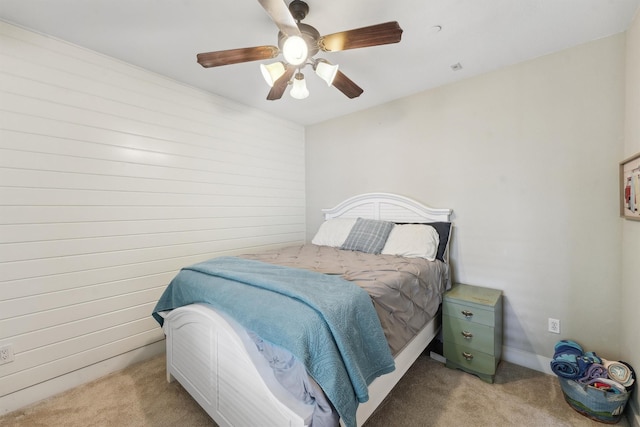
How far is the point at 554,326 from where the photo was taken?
6.87 feet

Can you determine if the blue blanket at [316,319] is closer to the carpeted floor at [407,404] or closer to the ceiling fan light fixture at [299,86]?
the carpeted floor at [407,404]

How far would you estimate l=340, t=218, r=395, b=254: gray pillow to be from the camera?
8.71ft

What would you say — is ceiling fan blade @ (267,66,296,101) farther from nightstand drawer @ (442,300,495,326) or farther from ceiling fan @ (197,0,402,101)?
nightstand drawer @ (442,300,495,326)

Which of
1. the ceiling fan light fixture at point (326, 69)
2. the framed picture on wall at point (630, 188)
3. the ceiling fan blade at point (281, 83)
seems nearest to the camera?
the framed picture on wall at point (630, 188)

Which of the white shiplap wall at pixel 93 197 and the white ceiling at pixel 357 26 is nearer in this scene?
the white ceiling at pixel 357 26

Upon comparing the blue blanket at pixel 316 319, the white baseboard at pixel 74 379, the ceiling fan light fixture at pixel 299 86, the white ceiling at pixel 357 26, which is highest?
the white ceiling at pixel 357 26

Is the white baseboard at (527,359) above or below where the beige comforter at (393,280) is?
below

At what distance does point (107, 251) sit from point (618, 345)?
387 centimetres

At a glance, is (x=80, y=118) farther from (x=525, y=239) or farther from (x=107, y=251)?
(x=525, y=239)

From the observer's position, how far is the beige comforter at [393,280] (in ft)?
5.10

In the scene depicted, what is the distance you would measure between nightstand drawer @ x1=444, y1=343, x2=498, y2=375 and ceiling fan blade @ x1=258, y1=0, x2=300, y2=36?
247 centimetres

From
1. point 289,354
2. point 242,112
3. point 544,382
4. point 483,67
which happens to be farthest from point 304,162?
point 544,382

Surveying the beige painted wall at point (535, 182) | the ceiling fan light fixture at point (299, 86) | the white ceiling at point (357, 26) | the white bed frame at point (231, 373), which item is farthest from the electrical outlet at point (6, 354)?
the beige painted wall at point (535, 182)

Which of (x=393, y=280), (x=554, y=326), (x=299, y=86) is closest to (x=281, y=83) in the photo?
(x=299, y=86)
